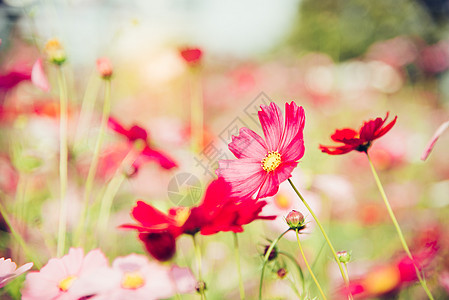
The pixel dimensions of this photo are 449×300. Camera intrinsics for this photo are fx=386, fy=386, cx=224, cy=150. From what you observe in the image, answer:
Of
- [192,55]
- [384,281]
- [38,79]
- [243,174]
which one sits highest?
[192,55]

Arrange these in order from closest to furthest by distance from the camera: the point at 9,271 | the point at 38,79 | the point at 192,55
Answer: the point at 9,271, the point at 38,79, the point at 192,55

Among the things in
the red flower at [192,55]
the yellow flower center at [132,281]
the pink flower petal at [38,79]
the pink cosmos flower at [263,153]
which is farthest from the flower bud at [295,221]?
the red flower at [192,55]

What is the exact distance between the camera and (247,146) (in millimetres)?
359

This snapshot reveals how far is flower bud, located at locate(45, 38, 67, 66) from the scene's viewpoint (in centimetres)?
51

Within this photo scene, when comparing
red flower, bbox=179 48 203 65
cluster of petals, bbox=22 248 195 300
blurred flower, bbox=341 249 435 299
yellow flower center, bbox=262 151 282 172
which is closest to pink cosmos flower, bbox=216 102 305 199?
yellow flower center, bbox=262 151 282 172

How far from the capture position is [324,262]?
755 mm

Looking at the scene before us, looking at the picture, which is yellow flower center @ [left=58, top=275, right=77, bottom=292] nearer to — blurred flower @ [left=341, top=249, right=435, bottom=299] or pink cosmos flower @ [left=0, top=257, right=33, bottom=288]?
pink cosmos flower @ [left=0, top=257, right=33, bottom=288]

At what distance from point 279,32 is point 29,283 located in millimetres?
8928

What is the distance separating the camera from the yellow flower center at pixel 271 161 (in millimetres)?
349

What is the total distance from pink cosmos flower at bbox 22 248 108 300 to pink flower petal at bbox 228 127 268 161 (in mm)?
167

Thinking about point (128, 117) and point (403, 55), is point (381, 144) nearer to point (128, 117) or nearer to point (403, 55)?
point (128, 117)

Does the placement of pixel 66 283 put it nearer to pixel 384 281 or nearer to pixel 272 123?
pixel 272 123

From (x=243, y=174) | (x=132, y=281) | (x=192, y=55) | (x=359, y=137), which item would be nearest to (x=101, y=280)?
(x=132, y=281)

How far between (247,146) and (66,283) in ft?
0.71
